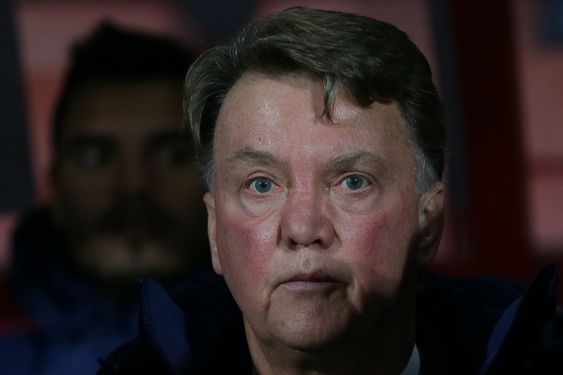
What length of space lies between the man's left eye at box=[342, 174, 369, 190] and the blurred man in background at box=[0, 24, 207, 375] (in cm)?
146

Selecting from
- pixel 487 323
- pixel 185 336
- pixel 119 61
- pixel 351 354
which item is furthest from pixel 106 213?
pixel 351 354

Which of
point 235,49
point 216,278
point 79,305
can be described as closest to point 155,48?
point 79,305

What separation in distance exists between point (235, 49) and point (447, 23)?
172 centimetres

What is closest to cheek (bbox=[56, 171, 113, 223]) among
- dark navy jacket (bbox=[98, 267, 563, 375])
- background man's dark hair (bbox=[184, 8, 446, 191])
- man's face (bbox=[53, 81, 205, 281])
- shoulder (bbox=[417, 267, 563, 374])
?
man's face (bbox=[53, 81, 205, 281])

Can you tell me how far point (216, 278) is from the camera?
82.4 inches

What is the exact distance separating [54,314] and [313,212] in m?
1.57

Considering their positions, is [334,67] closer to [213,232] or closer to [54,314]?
[213,232]

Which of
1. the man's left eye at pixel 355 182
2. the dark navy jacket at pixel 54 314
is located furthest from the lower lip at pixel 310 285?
the dark navy jacket at pixel 54 314

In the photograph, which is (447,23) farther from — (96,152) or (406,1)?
(96,152)

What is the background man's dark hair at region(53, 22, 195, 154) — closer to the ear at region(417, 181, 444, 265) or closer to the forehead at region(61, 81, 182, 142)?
the forehead at region(61, 81, 182, 142)

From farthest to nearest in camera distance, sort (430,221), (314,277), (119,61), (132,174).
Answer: (119,61), (132,174), (430,221), (314,277)

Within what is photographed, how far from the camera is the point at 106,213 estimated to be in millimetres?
3162

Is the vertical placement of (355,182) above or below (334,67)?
below

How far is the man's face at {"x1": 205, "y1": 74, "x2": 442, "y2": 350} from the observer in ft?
5.46
